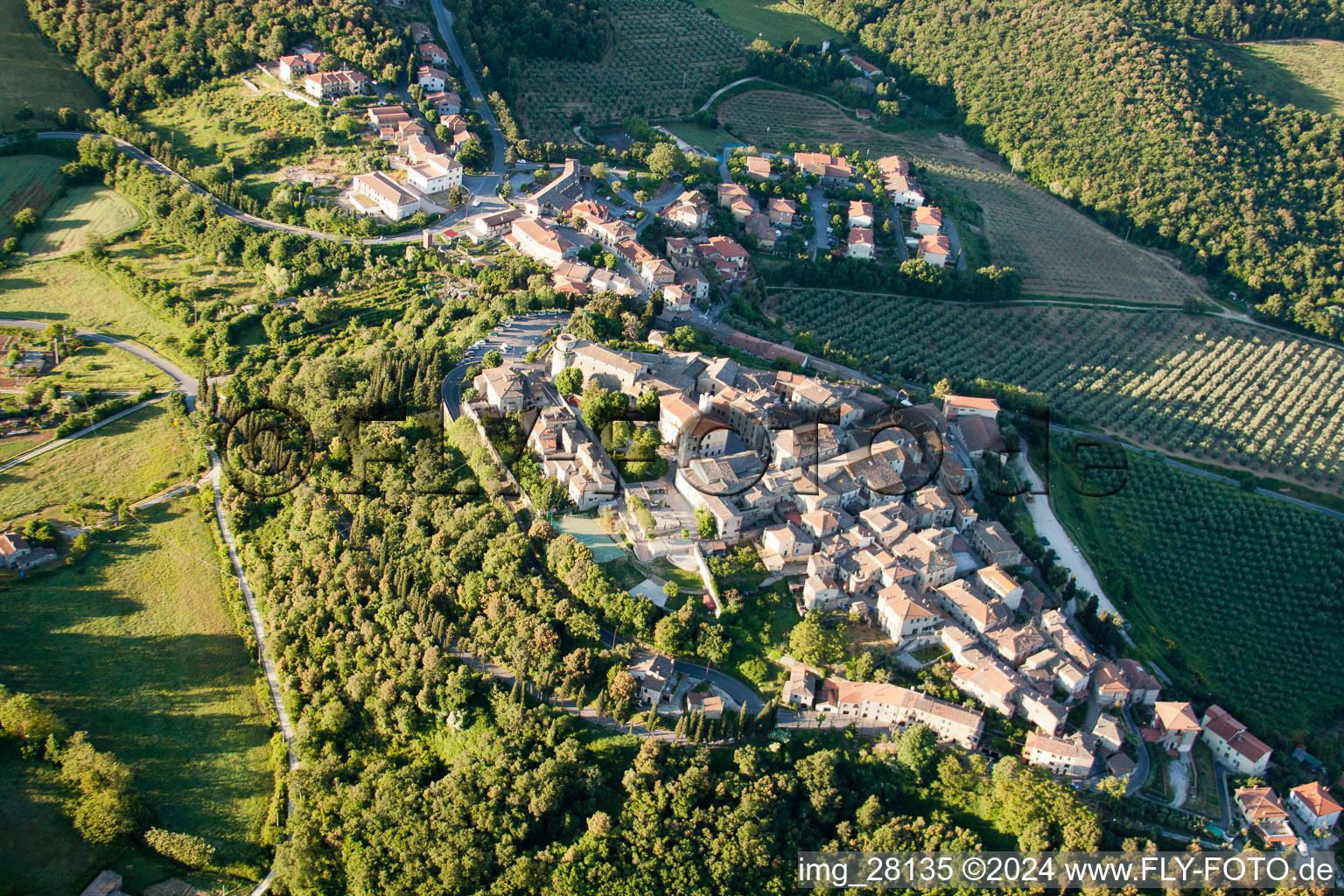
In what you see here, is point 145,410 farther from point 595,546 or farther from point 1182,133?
point 1182,133

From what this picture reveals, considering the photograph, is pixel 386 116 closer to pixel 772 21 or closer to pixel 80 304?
pixel 80 304

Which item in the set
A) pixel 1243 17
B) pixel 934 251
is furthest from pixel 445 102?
pixel 1243 17

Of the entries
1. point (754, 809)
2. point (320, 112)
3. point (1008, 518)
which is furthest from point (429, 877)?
point (320, 112)

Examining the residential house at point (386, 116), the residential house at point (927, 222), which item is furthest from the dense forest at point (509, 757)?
the residential house at point (927, 222)

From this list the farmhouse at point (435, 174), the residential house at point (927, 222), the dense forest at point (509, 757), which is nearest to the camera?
the dense forest at point (509, 757)

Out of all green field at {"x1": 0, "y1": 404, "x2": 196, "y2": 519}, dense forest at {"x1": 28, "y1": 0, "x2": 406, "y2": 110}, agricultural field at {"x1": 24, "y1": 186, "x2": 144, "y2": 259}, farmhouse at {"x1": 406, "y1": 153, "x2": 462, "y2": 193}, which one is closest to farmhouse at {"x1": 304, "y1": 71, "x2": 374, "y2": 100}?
dense forest at {"x1": 28, "y1": 0, "x2": 406, "y2": 110}

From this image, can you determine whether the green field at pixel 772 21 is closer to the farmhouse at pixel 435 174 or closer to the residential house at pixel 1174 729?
the farmhouse at pixel 435 174
